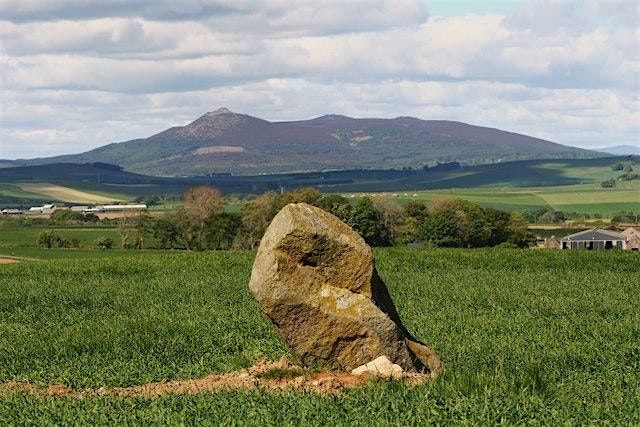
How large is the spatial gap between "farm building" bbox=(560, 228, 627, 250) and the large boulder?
11369 centimetres

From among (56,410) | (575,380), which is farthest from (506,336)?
(56,410)

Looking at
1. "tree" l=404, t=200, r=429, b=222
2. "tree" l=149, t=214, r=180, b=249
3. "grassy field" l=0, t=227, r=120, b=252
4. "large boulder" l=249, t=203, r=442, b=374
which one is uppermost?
"large boulder" l=249, t=203, r=442, b=374

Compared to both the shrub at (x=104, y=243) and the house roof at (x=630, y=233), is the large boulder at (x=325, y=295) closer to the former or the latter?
the shrub at (x=104, y=243)

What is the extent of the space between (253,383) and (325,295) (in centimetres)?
219

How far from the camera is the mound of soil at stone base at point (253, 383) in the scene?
59.1ft

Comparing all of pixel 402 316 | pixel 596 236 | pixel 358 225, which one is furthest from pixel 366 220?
pixel 402 316

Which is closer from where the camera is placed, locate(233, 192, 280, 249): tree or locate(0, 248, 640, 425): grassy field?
locate(0, 248, 640, 425): grassy field

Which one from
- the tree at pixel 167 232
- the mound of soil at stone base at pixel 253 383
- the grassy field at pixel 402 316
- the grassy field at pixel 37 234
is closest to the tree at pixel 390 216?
the tree at pixel 167 232

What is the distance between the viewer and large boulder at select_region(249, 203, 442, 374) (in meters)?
19.7

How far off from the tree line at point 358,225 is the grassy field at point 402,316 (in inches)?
2309

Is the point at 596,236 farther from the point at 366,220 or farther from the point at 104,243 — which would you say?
the point at 104,243

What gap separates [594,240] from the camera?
131 metres

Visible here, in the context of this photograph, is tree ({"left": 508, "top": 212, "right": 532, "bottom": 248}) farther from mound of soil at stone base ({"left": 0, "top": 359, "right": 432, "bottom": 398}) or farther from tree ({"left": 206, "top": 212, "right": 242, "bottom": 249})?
mound of soil at stone base ({"left": 0, "top": 359, "right": 432, "bottom": 398})

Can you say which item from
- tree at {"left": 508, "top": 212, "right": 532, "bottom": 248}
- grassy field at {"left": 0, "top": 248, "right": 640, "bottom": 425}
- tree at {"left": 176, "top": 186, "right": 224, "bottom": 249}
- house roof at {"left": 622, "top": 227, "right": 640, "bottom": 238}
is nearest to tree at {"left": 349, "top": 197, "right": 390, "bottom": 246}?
tree at {"left": 508, "top": 212, "right": 532, "bottom": 248}
